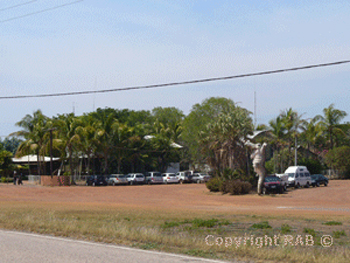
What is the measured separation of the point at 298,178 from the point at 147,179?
22948 millimetres

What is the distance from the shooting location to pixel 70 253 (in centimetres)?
984

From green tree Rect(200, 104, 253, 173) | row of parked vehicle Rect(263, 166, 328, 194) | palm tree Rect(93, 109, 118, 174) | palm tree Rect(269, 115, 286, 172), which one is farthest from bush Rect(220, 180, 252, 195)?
palm tree Rect(93, 109, 118, 174)

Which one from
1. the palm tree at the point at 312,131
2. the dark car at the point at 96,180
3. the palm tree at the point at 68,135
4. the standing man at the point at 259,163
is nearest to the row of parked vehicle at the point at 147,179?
the dark car at the point at 96,180

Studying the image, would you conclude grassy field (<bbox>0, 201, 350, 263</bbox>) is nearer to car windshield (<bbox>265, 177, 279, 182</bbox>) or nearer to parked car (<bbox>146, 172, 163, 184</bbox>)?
car windshield (<bbox>265, 177, 279, 182</bbox>)

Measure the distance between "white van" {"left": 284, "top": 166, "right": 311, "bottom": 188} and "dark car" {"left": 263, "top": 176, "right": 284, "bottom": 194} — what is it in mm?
6412

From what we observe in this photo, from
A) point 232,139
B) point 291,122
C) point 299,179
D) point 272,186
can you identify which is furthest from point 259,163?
point 291,122

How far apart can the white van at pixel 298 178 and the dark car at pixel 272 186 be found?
6412mm

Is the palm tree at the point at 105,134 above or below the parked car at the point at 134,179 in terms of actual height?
above

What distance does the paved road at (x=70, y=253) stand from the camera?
9.12 metres

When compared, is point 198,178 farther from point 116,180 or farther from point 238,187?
point 238,187

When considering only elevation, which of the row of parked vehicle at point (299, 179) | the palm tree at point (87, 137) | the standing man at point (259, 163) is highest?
the palm tree at point (87, 137)

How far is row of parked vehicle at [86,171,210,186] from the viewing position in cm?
5734

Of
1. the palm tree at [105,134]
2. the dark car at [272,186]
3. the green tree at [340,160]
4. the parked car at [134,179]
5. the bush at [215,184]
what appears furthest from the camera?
the green tree at [340,160]

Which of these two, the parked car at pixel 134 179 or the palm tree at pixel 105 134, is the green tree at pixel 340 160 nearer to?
the parked car at pixel 134 179
